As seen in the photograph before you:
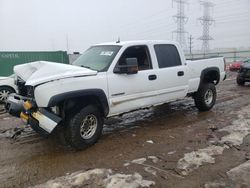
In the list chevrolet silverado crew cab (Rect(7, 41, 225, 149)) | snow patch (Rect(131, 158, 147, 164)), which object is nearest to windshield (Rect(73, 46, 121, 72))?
chevrolet silverado crew cab (Rect(7, 41, 225, 149))

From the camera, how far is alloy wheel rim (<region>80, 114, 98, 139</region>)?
17.1 feet

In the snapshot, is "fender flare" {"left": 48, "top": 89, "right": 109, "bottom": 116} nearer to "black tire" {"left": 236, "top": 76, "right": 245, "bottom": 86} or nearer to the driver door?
the driver door

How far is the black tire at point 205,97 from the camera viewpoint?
7.96 meters

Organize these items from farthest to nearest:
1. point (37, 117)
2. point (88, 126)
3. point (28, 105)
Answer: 1. point (88, 126)
2. point (28, 105)
3. point (37, 117)

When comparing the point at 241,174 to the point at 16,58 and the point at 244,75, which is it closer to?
the point at 244,75

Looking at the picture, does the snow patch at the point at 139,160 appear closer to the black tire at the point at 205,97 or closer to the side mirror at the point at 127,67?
the side mirror at the point at 127,67

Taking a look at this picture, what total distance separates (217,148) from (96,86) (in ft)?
7.96

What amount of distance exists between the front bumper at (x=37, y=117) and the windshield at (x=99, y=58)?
4.37ft

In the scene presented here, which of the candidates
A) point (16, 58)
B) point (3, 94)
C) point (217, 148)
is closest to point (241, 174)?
point (217, 148)

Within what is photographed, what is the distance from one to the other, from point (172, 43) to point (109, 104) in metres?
2.70

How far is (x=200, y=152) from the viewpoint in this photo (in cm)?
503

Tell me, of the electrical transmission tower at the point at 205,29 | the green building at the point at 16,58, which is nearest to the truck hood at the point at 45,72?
the green building at the point at 16,58

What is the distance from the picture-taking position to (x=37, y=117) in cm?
486

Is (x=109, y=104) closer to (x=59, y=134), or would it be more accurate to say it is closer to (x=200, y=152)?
(x=59, y=134)
